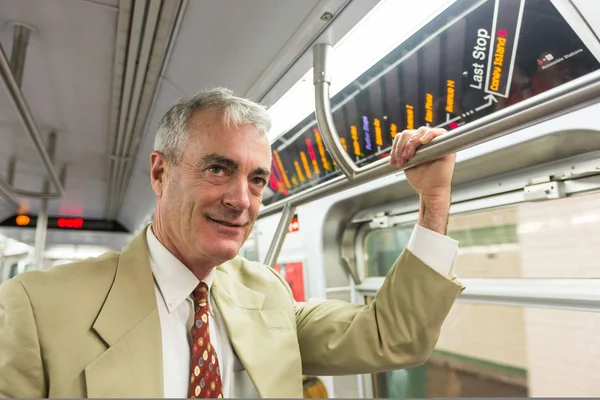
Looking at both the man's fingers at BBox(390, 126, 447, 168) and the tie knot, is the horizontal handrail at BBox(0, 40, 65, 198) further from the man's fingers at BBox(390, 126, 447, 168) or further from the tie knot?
the man's fingers at BBox(390, 126, 447, 168)

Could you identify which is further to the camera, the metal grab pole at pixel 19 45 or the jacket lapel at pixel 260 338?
the metal grab pole at pixel 19 45

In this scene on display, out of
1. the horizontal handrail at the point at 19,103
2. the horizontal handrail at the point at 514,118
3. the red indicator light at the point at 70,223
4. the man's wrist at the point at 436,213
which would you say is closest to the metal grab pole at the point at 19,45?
the horizontal handrail at the point at 19,103

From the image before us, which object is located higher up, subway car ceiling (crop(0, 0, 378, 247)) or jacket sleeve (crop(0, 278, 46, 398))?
subway car ceiling (crop(0, 0, 378, 247))

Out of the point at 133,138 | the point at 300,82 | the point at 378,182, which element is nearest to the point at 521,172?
the point at 378,182

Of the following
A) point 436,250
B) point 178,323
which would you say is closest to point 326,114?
point 436,250

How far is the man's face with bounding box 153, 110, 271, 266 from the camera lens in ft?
4.10

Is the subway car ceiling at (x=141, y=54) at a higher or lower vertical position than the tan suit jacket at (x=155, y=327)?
higher

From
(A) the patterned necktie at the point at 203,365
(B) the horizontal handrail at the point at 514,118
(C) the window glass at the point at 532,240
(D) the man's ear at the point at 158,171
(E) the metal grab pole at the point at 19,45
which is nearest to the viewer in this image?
(B) the horizontal handrail at the point at 514,118

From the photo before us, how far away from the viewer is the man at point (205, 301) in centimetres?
106

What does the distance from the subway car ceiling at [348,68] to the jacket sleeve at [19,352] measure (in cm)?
121

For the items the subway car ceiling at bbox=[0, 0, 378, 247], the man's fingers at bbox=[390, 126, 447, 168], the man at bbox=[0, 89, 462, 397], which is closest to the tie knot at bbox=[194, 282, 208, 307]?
the man at bbox=[0, 89, 462, 397]

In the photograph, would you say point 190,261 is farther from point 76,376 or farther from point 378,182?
point 378,182

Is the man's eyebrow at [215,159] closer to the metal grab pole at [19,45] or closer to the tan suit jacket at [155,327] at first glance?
the tan suit jacket at [155,327]

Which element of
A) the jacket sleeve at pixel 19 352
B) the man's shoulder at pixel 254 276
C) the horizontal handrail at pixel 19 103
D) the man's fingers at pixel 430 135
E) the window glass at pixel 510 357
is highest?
the horizontal handrail at pixel 19 103
